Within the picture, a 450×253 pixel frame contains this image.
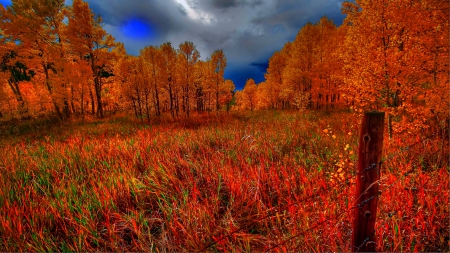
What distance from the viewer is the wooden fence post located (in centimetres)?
153

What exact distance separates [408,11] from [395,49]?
0.97 m

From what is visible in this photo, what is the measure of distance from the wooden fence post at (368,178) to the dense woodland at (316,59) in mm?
3867

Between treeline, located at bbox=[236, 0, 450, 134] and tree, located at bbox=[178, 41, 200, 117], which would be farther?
tree, located at bbox=[178, 41, 200, 117]

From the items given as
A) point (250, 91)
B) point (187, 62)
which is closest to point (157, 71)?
point (187, 62)

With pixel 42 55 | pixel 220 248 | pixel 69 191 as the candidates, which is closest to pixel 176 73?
pixel 42 55

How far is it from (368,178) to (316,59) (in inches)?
658

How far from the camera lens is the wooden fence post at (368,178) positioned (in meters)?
1.53

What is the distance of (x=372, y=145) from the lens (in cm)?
154

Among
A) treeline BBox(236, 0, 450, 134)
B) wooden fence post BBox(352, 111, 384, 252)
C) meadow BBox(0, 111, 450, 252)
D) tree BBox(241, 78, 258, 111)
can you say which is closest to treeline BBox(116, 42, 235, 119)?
meadow BBox(0, 111, 450, 252)

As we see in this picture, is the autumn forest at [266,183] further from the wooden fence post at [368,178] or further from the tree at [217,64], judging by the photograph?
the tree at [217,64]

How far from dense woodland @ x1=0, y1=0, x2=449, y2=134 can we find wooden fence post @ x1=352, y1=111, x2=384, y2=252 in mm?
3867

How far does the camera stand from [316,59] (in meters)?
15.5

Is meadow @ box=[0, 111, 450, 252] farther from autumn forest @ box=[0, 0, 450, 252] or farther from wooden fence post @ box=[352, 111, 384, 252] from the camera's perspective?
wooden fence post @ box=[352, 111, 384, 252]

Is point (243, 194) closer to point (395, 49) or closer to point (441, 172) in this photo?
point (441, 172)
